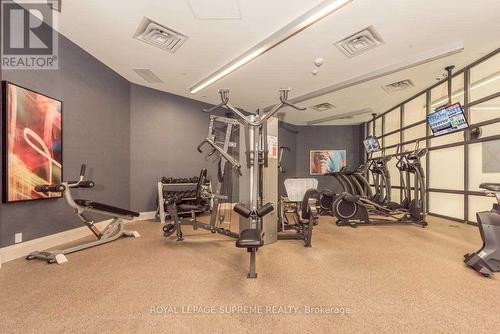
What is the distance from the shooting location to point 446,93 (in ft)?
16.4

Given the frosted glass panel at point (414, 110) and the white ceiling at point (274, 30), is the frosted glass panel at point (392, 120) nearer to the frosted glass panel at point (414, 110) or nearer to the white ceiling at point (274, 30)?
the frosted glass panel at point (414, 110)

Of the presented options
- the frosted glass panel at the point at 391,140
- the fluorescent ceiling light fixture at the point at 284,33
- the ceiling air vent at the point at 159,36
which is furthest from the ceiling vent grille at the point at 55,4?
the frosted glass panel at the point at 391,140

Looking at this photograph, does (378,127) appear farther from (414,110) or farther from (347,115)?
(414,110)

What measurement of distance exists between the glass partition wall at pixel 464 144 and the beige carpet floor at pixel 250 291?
1958 mm

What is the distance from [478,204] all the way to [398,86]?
290cm

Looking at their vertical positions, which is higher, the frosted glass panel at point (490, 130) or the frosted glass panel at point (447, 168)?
the frosted glass panel at point (490, 130)

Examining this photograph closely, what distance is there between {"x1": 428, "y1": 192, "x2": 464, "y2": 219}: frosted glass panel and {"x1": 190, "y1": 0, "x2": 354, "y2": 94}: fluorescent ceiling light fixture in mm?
4585

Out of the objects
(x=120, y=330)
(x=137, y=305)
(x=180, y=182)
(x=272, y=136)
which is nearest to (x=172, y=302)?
(x=137, y=305)

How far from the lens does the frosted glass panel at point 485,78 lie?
3.94m

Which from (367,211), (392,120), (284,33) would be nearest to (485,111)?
(367,211)

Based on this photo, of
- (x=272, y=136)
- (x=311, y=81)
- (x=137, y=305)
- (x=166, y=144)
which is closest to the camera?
(x=137, y=305)

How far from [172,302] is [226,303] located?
1.37 feet

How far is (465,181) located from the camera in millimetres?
4441

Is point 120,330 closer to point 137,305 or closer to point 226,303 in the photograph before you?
point 137,305
